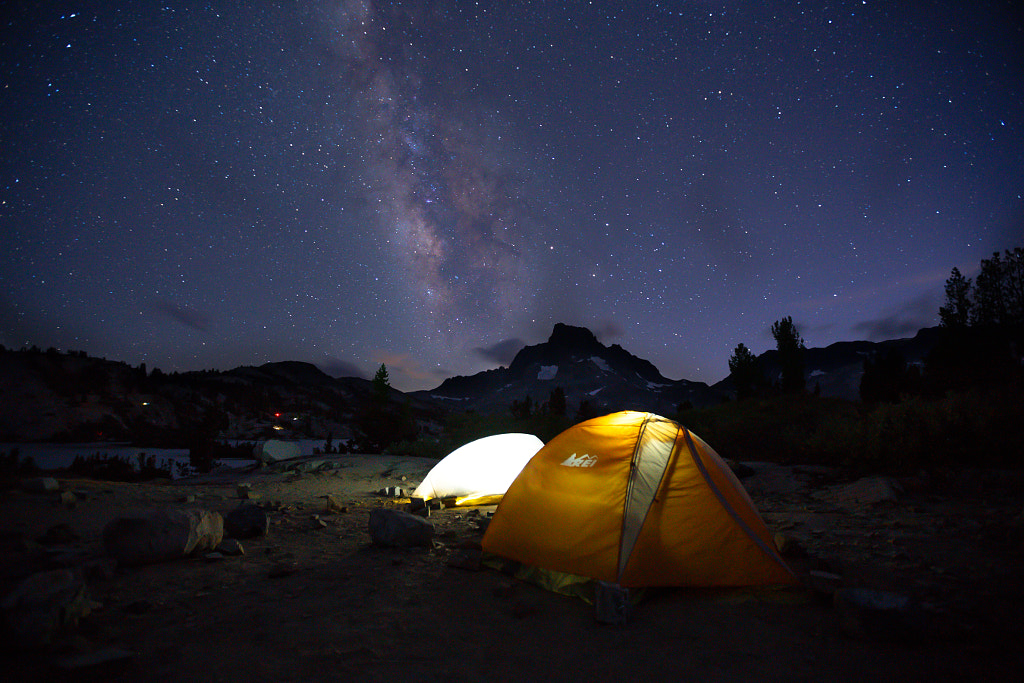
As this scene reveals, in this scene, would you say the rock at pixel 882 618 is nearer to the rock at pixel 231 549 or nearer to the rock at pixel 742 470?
the rock at pixel 231 549

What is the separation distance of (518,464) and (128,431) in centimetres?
6529

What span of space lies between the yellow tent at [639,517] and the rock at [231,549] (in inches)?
126

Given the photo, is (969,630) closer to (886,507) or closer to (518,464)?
(886,507)

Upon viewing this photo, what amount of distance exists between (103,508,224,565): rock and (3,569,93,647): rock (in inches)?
54.0

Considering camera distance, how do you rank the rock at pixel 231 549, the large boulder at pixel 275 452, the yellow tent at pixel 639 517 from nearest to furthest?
the yellow tent at pixel 639 517, the rock at pixel 231 549, the large boulder at pixel 275 452

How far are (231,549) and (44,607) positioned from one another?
7.95 ft

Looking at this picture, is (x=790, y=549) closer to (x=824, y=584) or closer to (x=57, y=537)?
(x=824, y=584)

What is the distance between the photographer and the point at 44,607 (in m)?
3.11

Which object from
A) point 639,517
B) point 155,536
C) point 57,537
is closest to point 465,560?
point 639,517

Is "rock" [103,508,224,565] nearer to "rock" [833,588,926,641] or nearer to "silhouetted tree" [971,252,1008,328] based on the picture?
"rock" [833,588,926,641]

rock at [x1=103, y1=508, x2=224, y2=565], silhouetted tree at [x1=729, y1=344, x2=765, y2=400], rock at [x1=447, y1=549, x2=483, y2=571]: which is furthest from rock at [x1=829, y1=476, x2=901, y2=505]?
silhouetted tree at [x1=729, y1=344, x2=765, y2=400]

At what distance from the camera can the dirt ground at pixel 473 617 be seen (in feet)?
Answer: 10.3

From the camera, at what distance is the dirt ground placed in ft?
10.3

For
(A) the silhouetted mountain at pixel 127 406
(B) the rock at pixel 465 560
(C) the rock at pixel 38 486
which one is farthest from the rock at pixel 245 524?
(A) the silhouetted mountain at pixel 127 406
